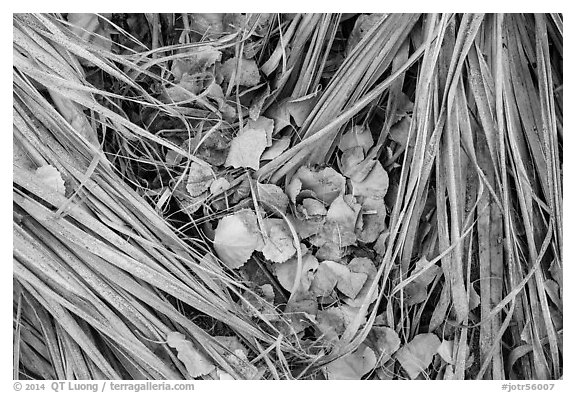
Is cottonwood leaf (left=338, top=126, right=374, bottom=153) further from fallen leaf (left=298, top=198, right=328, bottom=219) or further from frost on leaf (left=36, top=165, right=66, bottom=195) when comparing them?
frost on leaf (left=36, top=165, right=66, bottom=195)

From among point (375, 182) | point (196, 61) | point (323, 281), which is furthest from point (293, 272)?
point (196, 61)

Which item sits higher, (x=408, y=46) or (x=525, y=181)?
(x=408, y=46)

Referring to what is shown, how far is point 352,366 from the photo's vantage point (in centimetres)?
70

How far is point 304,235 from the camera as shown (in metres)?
0.71

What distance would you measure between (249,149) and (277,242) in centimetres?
11

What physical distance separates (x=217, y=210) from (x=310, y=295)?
148 mm

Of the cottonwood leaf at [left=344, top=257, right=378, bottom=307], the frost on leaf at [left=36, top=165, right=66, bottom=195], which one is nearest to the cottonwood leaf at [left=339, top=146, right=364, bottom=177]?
the cottonwood leaf at [left=344, top=257, right=378, bottom=307]

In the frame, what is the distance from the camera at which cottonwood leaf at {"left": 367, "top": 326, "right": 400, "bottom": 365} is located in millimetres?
706

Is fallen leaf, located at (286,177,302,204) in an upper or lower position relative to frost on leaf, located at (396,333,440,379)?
upper

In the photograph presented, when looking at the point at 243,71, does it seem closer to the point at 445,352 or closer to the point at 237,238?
the point at 237,238

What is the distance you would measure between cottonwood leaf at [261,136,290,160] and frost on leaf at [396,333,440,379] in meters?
0.27
